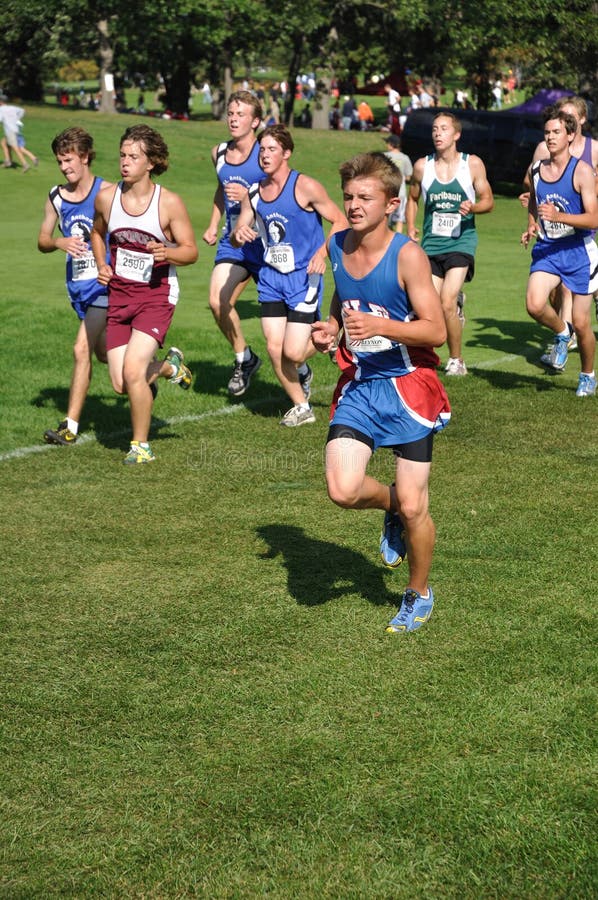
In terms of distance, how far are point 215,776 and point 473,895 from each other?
111 cm

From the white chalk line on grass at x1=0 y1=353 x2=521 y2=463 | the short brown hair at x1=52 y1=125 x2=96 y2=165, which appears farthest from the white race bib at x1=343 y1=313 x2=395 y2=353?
the white chalk line on grass at x1=0 y1=353 x2=521 y2=463

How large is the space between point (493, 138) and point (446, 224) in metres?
25.3

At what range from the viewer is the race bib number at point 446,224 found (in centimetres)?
1093

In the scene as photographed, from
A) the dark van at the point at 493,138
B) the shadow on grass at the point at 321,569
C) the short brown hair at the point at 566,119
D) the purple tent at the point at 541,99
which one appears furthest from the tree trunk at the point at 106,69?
the shadow on grass at the point at 321,569

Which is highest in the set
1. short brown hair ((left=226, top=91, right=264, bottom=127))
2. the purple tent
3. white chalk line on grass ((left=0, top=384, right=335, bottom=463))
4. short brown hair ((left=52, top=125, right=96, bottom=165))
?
the purple tent

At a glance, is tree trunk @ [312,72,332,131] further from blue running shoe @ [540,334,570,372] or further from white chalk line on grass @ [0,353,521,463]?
blue running shoe @ [540,334,570,372]

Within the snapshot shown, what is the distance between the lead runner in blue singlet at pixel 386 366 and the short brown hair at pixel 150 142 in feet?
9.94

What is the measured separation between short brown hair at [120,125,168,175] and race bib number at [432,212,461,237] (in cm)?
341

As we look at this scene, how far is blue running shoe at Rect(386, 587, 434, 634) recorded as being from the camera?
5.59m

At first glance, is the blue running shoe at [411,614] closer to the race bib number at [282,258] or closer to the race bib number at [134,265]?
the race bib number at [134,265]

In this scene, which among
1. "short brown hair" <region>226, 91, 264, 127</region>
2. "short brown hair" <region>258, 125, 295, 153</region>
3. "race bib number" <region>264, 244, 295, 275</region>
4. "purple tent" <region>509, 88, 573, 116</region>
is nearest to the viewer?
"short brown hair" <region>258, 125, 295, 153</region>

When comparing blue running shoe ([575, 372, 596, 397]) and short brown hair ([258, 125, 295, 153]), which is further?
blue running shoe ([575, 372, 596, 397])

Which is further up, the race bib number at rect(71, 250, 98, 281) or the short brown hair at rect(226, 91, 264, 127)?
the short brown hair at rect(226, 91, 264, 127)

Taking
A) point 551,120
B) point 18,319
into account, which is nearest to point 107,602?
point 551,120
